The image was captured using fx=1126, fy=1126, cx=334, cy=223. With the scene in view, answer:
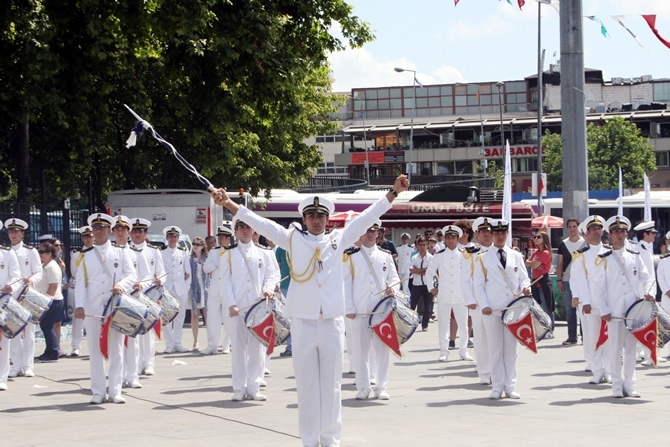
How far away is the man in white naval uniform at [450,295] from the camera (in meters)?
16.5

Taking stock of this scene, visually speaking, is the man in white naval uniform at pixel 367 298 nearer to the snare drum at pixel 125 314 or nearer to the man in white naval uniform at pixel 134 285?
the snare drum at pixel 125 314

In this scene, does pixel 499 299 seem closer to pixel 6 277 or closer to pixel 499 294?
pixel 499 294

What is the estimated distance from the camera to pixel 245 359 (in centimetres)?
1242

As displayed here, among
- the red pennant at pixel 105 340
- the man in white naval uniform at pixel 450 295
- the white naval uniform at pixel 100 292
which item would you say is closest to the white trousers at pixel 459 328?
the man in white naval uniform at pixel 450 295

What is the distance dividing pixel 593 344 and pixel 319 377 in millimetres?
5660

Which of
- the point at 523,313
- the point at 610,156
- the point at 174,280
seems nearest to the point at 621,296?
the point at 523,313

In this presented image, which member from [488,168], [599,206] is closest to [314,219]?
[599,206]

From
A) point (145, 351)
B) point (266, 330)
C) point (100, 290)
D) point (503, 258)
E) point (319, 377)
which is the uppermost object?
point (503, 258)

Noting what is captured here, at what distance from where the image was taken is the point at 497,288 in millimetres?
12383

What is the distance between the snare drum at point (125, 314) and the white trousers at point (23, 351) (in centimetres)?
346

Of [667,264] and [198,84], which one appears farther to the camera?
[198,84]

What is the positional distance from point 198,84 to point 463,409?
51.2ft

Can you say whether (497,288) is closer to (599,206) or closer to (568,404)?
(568,404)

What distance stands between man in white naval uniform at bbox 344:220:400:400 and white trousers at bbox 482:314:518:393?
117cm
